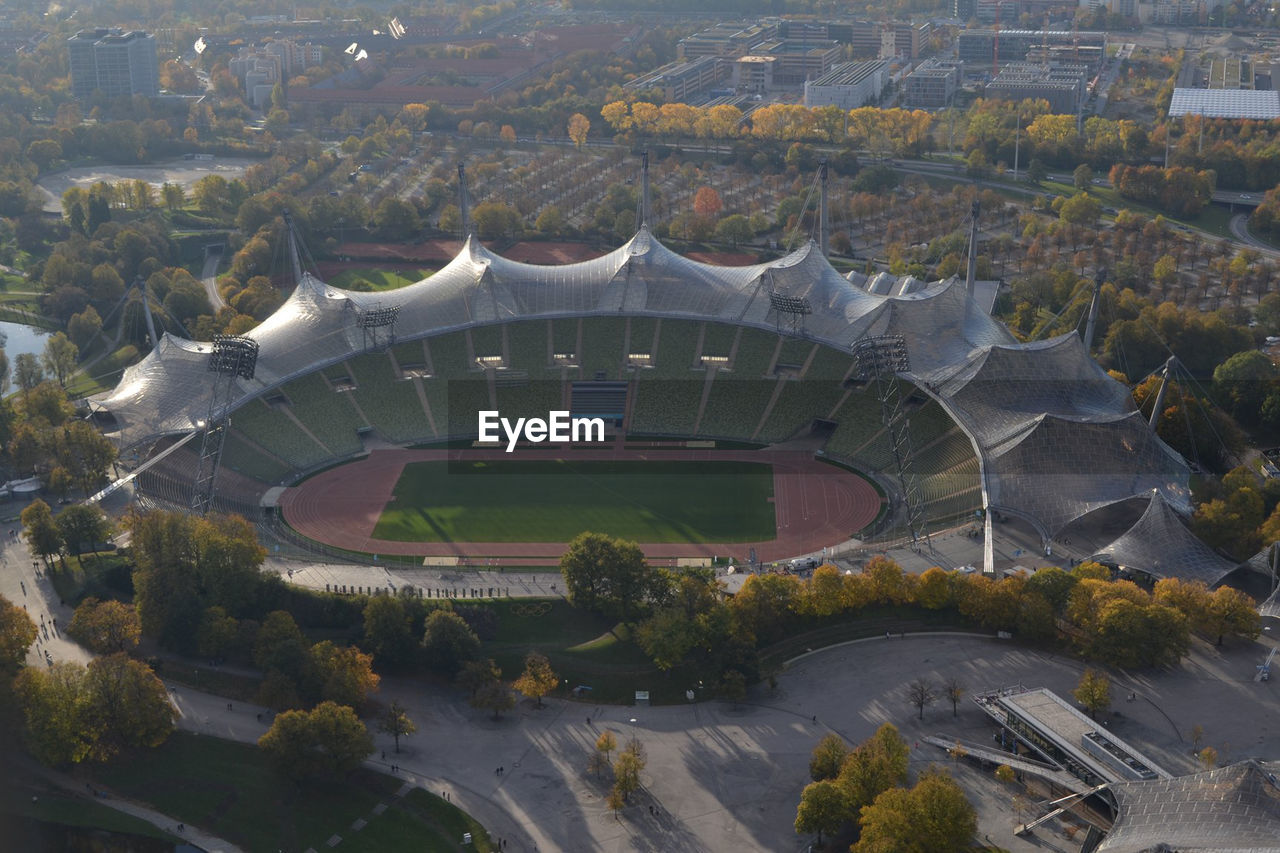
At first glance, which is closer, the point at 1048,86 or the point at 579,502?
the point at 579,502

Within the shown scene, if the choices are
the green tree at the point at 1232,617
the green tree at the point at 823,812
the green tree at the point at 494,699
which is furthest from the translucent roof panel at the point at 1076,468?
the green tree at the point at 494,699

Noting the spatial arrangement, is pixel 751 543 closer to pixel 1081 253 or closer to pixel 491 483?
pixel 491 483

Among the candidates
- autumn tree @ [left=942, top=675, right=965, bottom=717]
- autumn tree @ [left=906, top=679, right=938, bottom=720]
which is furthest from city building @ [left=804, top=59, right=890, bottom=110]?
autumn tree @ [left=906, top=679, right=938, bottom=720]

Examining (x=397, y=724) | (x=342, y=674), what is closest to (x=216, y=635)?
(x=342, y=674)

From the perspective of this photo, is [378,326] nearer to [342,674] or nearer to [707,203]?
[342,674]

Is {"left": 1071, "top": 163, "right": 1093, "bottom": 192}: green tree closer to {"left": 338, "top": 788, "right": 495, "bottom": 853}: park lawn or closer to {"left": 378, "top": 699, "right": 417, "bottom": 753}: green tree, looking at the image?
{"left": 378, "top": 699, "right": 417, "bottom": 753}: green tree

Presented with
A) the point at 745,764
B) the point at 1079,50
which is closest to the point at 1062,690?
the point at 745,764
